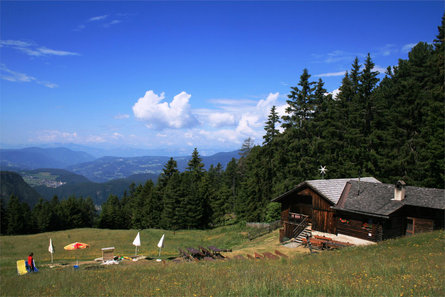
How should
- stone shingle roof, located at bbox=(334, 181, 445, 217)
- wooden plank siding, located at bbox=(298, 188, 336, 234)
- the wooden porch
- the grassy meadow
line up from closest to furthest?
the grassy meadow
stone shingle roof, located at bbox=(334, 181, 445, 217)
wooden plank siding, located at bbox=(298, 188, 336, 234)
the wooden porch

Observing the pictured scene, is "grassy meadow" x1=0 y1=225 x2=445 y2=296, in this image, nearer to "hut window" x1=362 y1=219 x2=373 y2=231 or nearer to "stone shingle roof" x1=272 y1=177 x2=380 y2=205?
"hut window" x1=362 y1=219 x2=373 y2=231

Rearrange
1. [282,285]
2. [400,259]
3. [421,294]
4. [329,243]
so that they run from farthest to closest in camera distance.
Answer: [329,243] → [400,259] → [282,285] → [421,294]

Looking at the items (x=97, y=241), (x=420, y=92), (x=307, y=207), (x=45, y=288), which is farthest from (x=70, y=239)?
(x=420, y=92)

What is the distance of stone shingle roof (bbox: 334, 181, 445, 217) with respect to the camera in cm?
2167

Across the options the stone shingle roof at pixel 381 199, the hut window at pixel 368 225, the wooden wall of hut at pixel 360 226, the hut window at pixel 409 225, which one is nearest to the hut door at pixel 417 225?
the hut window at pixel 409 225

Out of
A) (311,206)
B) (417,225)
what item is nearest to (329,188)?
(311,206)

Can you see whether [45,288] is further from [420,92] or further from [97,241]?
[420,92]

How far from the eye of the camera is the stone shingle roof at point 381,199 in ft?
71.1

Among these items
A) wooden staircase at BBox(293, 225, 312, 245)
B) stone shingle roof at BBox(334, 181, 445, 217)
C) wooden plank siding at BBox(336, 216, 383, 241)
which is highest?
stone shingle roof at BBox(334, 181, 445, 217)

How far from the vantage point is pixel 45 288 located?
12602 mm

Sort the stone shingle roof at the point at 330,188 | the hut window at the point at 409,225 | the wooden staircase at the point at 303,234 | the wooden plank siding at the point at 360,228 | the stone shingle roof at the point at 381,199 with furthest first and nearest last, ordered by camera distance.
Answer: the wooden staircase at the point at 303,234
the stone shingle roof at the point at 330,188
the hut window at the point at 409,225
the wooden plank siding at the point at 360,228
the stone shingle roof at the point at 381,199

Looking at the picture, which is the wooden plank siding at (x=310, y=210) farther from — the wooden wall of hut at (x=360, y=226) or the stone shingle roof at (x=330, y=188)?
the wooden wall of hut at (x=360, y=226)

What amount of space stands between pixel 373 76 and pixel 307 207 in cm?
1927

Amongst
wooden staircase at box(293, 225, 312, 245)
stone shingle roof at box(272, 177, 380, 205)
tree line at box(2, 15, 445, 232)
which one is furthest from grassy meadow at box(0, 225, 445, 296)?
tree line at box(2, 15, 445, 232)
